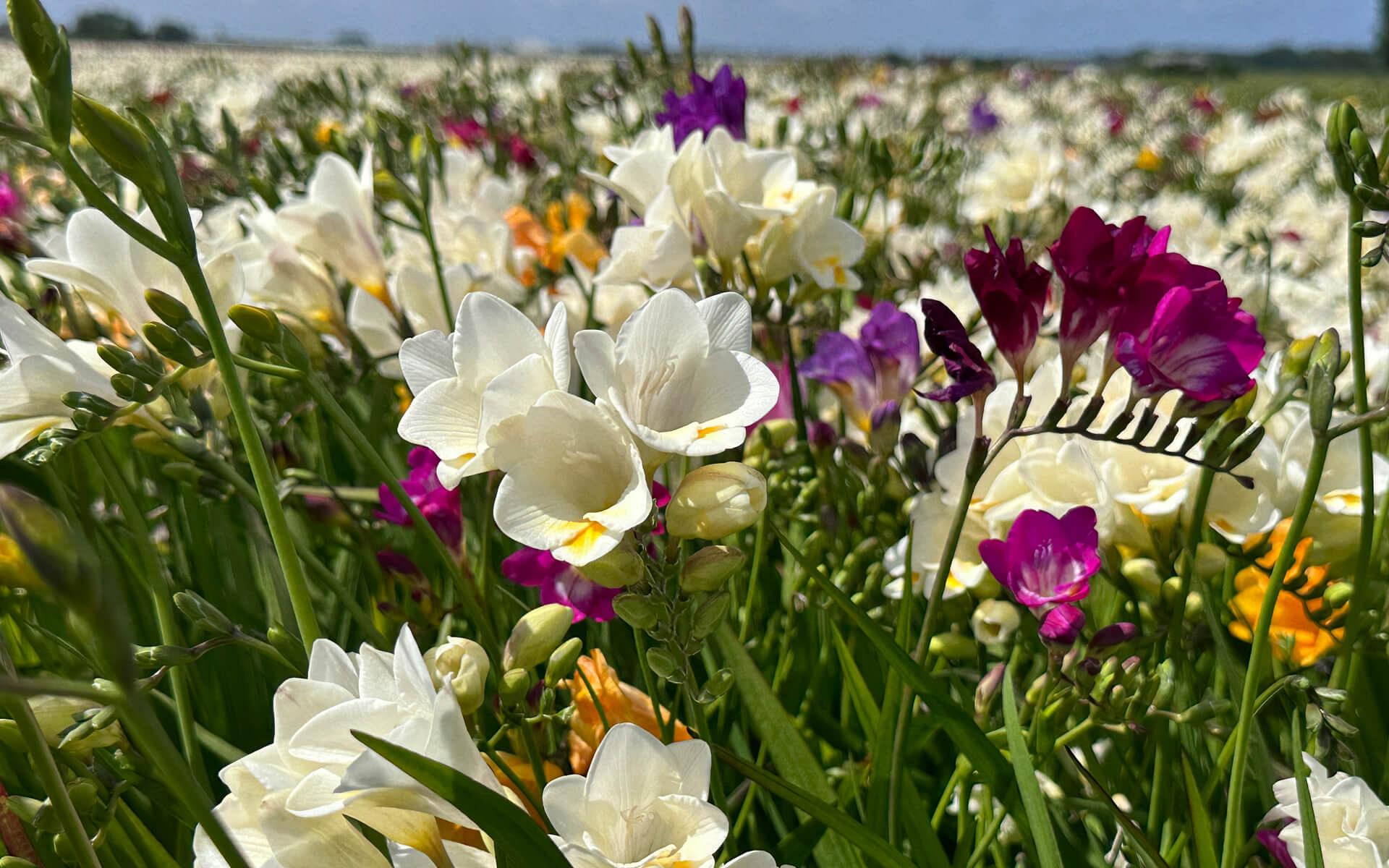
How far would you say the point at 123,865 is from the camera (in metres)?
0.85

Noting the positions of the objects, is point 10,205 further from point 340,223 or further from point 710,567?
point 710,567

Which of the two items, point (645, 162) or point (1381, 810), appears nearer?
point (1381, 810)

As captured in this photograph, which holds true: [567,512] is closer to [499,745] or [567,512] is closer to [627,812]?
[627,812]

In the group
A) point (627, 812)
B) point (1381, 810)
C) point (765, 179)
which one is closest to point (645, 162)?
point (765, 179)

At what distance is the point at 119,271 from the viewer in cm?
93

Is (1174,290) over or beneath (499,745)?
over

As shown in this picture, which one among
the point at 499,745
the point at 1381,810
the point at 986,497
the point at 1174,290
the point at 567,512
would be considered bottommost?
the point at 499,745

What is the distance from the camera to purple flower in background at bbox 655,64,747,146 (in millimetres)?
1457

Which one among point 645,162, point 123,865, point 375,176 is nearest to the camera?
point 123,865

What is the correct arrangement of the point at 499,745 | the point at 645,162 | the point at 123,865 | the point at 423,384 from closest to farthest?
1. the point at 423,384
2. the point at 123,865
3. the point at 499,745
4. the point at 645,162

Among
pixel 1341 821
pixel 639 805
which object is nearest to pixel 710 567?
pixel 639 805

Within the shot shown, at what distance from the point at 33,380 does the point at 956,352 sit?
2.39 feet

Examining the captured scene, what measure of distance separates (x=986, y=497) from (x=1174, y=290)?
0.29m

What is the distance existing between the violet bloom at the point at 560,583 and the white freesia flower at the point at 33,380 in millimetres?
369
